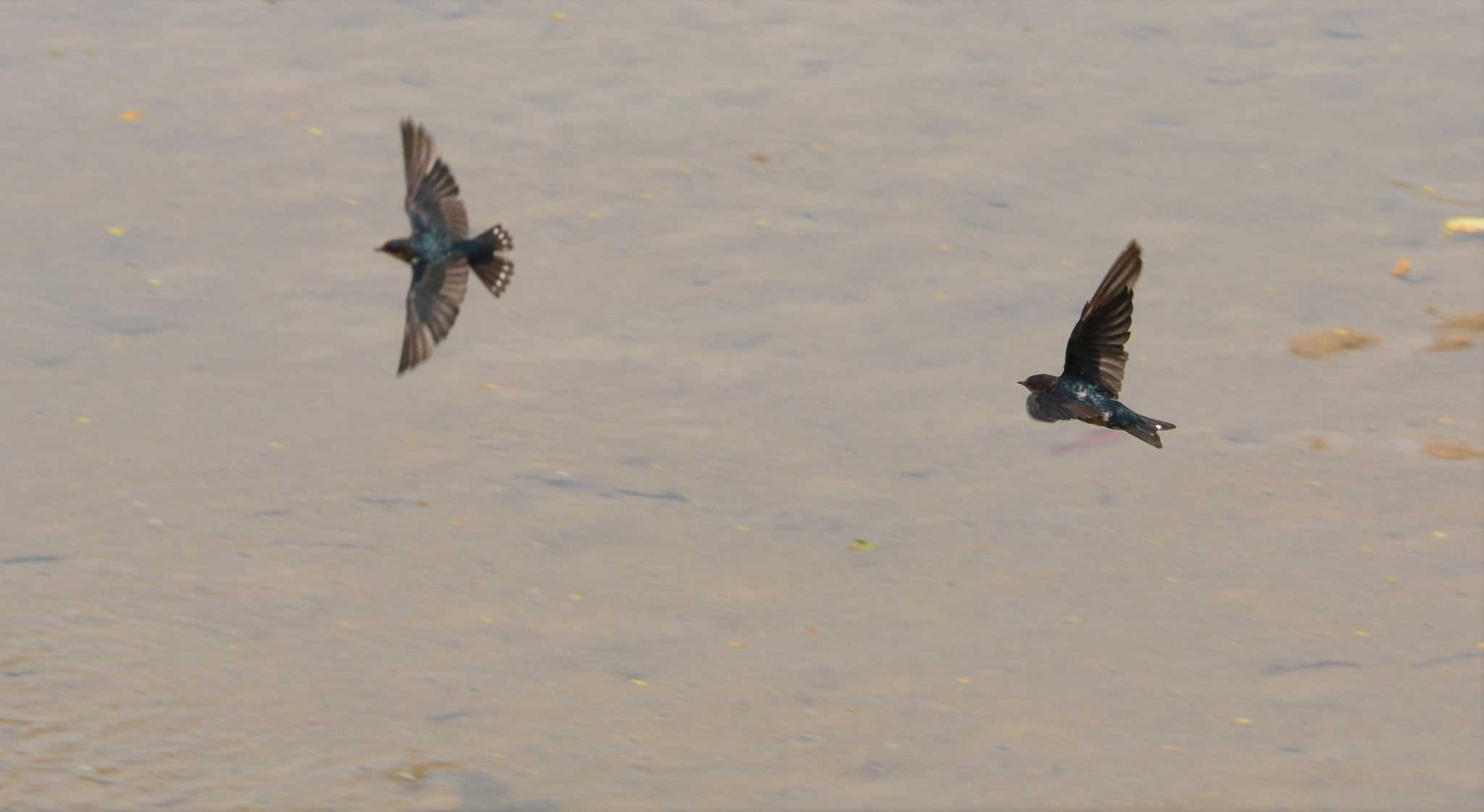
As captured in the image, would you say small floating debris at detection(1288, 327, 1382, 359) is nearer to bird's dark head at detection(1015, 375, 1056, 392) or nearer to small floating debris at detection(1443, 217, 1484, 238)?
small floating debris at detection(1443, 217, 1484, 238)

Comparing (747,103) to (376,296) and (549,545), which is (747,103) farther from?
(549,545)

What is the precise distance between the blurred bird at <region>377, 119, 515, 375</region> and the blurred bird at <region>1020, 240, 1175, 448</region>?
176cm

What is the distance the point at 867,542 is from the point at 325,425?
2147 millimetres

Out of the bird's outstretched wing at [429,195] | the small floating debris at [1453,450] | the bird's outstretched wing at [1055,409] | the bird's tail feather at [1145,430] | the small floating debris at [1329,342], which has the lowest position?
the small floating debris at [1453,450]

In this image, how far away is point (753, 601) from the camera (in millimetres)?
7898

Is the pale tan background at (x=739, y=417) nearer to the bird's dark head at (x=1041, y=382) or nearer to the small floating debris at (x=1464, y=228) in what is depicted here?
the small floating debris at (x=1464, y=228)

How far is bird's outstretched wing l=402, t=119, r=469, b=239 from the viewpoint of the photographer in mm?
7105

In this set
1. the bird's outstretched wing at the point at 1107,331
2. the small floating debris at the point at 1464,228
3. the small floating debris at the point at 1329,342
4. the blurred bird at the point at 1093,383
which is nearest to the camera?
the bird's outstretched wing at the point at 1107,331

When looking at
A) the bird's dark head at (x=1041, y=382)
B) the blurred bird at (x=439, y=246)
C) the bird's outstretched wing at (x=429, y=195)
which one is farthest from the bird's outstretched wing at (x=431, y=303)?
the bird's dark head at (x=1041, y=382)

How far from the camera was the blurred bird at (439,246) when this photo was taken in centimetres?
703

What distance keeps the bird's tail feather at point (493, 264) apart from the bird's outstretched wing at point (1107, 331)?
180 cm

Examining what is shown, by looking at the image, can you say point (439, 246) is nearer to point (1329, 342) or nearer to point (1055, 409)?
point (1055, 409)

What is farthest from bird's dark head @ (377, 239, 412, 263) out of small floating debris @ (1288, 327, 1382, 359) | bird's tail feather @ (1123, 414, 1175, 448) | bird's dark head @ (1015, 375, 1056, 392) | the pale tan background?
small floating debris @ (1288, 327, 1382, 359)

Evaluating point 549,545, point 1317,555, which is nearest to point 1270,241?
point 1317,555
